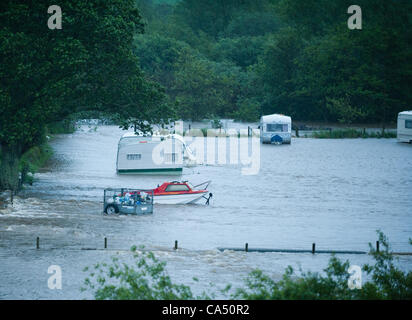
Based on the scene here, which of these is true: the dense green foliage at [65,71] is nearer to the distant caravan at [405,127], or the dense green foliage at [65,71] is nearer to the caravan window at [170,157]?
the caravan window at [170,157]

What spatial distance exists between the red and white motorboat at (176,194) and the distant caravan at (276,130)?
35.1m

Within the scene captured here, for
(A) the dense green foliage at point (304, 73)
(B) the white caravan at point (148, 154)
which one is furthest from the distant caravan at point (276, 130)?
(B) the white caravan at point (148, 154)

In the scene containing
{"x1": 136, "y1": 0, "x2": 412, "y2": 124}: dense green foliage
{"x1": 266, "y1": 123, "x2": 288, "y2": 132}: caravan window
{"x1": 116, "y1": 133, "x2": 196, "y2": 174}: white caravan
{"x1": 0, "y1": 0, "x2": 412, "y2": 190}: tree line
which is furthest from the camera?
{"x1": 136, "y1": 0, "x2": 412, "y2": 124}: dense green foliage

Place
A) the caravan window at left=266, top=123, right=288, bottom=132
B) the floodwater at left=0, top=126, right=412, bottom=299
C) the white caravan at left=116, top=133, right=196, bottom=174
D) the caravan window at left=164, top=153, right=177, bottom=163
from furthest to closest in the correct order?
the caravan window at left=266, top=123, right=288, bottom=132
the caravan window at left=164, top=153, right=177, bottom=163
the white caravan at left=116, top=133, right=196, bottom=174
the floodwater at left=0, top=126, right=412, bottom=299

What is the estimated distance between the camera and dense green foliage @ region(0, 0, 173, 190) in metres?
33.4

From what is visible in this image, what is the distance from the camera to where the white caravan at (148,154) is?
47.8 meters

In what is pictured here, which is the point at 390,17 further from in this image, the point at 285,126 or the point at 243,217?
the point at 243,217

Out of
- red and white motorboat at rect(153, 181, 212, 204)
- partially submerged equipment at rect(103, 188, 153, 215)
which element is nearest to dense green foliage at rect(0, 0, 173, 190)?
red and white motorboat at rect(153, 181, 212, 204)

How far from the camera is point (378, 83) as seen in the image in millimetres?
86438

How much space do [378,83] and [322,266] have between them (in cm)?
6647

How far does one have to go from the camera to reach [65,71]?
34844mm

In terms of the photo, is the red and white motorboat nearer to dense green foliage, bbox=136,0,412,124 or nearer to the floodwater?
the floodwater

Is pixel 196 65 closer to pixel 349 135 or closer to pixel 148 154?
pixel 349 135

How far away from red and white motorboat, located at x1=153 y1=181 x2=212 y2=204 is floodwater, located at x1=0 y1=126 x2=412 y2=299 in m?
0.46
